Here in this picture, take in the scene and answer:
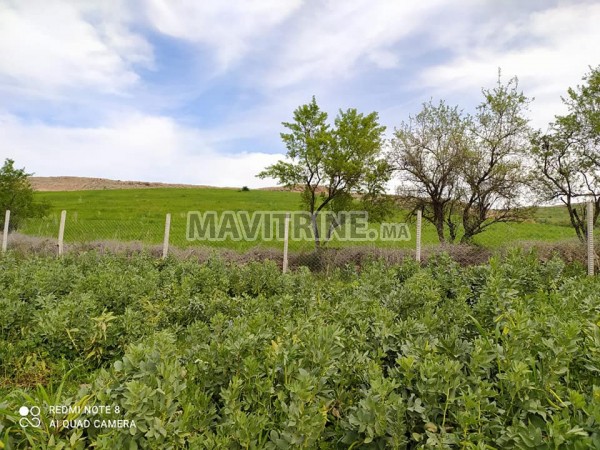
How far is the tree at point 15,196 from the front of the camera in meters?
17.3

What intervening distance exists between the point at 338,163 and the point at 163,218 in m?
17.2

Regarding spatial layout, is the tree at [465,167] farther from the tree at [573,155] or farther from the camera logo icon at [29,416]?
the camera logo icon at [29,416]

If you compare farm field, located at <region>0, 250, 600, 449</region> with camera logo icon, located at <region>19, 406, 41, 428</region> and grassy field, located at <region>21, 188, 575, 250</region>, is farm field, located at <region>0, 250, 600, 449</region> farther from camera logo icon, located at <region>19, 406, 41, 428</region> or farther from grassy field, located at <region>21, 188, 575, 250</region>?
grassy field, located at <region>21, 188, 575, 250</region>

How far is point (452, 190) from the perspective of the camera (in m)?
13.5

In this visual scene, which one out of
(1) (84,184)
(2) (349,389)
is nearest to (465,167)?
(2) (349,389)

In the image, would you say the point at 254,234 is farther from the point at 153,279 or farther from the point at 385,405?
the point at 385,405

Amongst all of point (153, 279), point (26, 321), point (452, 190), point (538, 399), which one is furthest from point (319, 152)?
point (538, 399)

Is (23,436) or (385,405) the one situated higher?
(385,405)

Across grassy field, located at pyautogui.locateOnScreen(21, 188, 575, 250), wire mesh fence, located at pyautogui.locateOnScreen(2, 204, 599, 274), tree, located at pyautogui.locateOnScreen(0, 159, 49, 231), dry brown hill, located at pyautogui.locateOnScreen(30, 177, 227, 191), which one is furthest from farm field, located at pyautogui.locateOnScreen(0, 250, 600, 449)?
dry brown hill, located at pyautogui.locateOnScreen(30, 177, 227, 191)

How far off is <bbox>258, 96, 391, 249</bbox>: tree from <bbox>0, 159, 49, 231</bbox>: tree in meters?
11.5

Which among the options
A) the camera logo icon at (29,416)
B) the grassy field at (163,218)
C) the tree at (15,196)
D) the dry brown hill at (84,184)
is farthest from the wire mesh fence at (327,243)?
the dry brown hill at (84,184)

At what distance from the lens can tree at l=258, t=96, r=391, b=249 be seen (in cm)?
1315

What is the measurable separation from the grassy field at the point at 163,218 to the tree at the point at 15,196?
3.42 feet

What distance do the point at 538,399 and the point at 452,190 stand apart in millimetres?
12612
